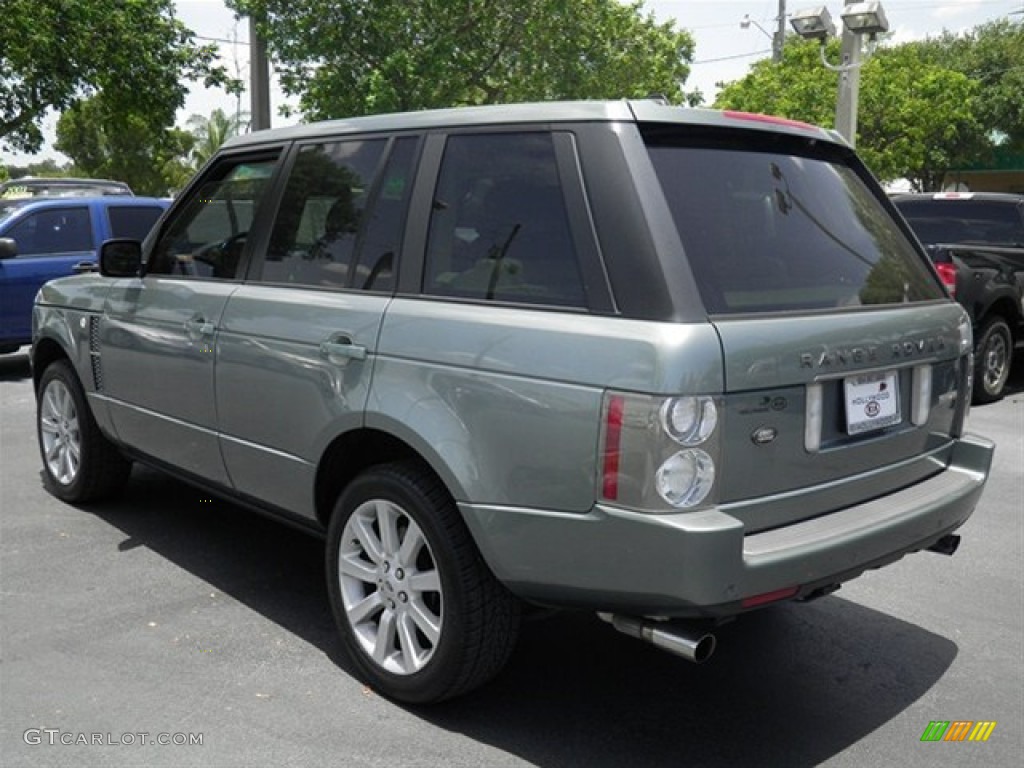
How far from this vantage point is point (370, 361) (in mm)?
3234

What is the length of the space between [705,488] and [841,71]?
11304mm

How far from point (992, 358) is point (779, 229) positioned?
6.66 meters

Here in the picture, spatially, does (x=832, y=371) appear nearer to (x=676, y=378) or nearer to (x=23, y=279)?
(x=676, y=378)

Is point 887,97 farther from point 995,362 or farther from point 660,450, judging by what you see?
point 660,450

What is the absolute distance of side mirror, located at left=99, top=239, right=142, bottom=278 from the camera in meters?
4.64

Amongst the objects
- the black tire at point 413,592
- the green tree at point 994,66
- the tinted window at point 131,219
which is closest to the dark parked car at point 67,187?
the tinted window at point 131,219

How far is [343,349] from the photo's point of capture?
10.8ft

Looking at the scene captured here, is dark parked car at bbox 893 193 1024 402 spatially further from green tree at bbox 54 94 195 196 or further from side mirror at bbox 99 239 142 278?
green tree at bbox 54 94 195 196

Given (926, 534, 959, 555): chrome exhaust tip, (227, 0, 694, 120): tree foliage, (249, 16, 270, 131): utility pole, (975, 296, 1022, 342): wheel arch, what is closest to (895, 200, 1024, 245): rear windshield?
(975, 296, 1022, 342): wheel arch

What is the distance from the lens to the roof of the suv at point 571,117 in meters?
2.91

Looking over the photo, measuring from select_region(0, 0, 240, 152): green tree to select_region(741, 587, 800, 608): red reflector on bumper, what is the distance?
15245 mm

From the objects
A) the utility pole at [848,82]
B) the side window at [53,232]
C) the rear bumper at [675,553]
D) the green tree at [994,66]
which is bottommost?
the rear bumper at [675,553]

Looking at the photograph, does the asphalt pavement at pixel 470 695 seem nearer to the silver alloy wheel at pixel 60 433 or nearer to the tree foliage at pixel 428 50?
the silver alloy wheel at pixel 60 433

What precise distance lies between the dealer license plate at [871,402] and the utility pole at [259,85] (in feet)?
44.7
